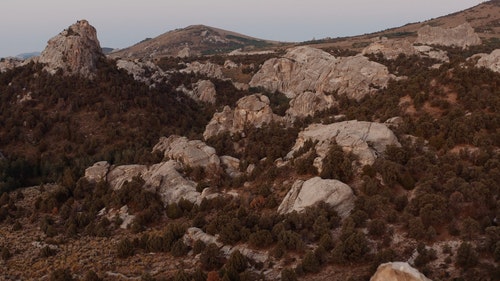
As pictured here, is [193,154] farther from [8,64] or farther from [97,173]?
[8,64]

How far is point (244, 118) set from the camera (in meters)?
65.9

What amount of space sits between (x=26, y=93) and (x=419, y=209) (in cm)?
7614

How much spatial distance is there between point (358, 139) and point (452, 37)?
424 feet

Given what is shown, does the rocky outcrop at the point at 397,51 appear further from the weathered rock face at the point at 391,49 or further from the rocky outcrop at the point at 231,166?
the rocky outcrop at the point at 231,166

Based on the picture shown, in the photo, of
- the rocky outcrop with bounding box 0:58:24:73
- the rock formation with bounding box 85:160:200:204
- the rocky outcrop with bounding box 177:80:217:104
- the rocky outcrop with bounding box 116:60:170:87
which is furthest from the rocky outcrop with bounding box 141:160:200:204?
A: the rocky outcrop with bounding box 0:58:24:73

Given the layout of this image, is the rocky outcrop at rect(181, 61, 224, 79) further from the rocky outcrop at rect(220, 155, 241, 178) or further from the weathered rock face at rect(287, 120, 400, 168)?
the weathered rock face at rect(287, 120, 400, 168)

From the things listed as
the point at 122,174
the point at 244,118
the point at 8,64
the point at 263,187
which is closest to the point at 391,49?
the point at 244,118

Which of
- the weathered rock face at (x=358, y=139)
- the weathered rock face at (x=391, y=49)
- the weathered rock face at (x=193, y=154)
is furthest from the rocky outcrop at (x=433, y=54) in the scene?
the weathered rock face at (x=193, y=154)

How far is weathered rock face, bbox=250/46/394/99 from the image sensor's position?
78.5m

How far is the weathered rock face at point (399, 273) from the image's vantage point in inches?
703

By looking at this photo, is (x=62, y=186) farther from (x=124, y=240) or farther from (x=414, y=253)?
(x=414, y=253)

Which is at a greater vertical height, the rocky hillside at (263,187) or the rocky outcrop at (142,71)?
the rocky outcrop at (142,71)

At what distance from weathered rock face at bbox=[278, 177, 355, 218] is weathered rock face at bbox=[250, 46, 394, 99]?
139 ft

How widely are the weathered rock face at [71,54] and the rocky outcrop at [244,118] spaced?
1367 inches
